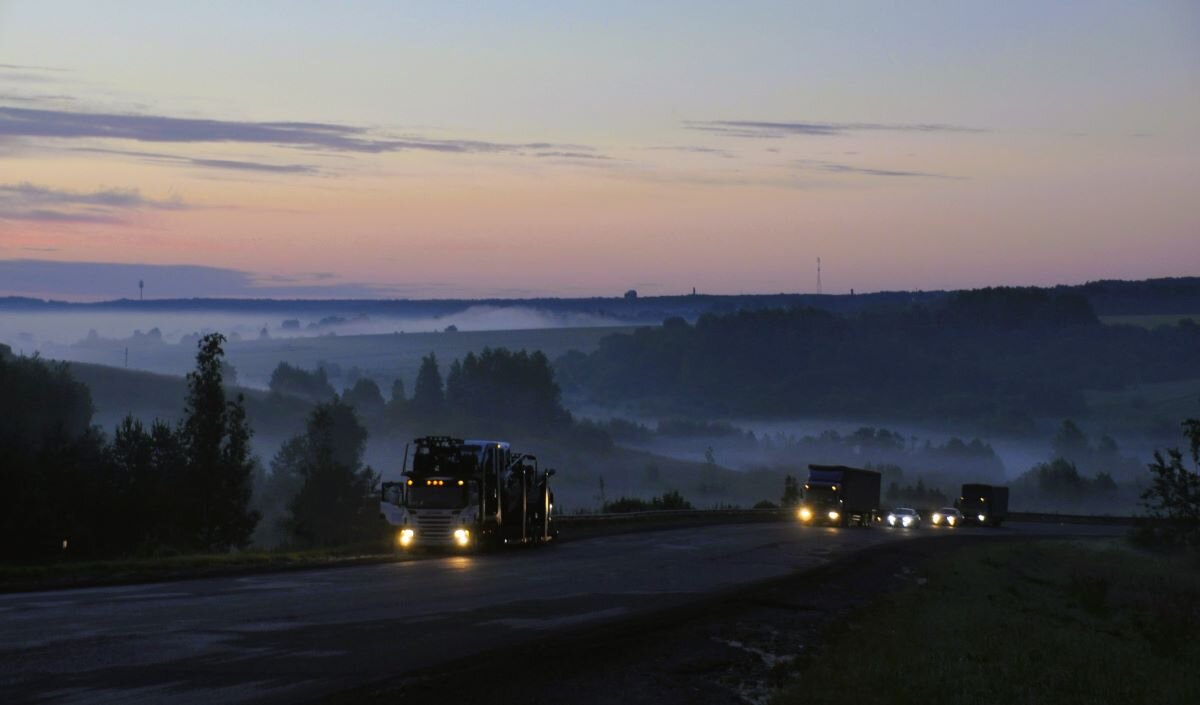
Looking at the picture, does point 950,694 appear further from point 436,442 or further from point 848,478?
point 848,478

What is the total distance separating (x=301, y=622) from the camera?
2267cm

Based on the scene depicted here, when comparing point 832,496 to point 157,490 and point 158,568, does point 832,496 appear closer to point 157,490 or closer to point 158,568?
point 157,490

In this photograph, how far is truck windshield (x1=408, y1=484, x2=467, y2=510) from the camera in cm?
4497

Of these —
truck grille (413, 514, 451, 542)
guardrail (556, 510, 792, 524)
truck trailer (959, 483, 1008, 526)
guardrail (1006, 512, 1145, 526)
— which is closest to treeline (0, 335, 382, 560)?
truck grille (413, 514, 451, 542)

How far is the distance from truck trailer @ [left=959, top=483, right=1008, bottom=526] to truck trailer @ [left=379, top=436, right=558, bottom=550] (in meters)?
68.2

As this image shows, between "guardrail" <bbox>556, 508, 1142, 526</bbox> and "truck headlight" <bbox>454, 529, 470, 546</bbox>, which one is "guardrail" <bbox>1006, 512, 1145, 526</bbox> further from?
"truck headlight" <bbox>454, 529, 470, 546</bbox>

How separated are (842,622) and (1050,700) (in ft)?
32.8

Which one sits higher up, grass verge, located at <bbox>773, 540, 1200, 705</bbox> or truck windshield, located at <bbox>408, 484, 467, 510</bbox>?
truck windshield, located at <bbox>408, 484, 467, 510</bbox>

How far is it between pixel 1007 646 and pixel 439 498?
25.2 metres

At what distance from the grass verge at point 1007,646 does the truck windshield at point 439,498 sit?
14589 mm

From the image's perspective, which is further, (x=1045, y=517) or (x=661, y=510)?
(x=1045, y=517)

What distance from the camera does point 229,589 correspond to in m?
28.6

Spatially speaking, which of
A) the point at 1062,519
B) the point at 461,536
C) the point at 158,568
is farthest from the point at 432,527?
the point at 1062,519

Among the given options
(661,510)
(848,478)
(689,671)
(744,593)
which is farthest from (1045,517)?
(689,671)
